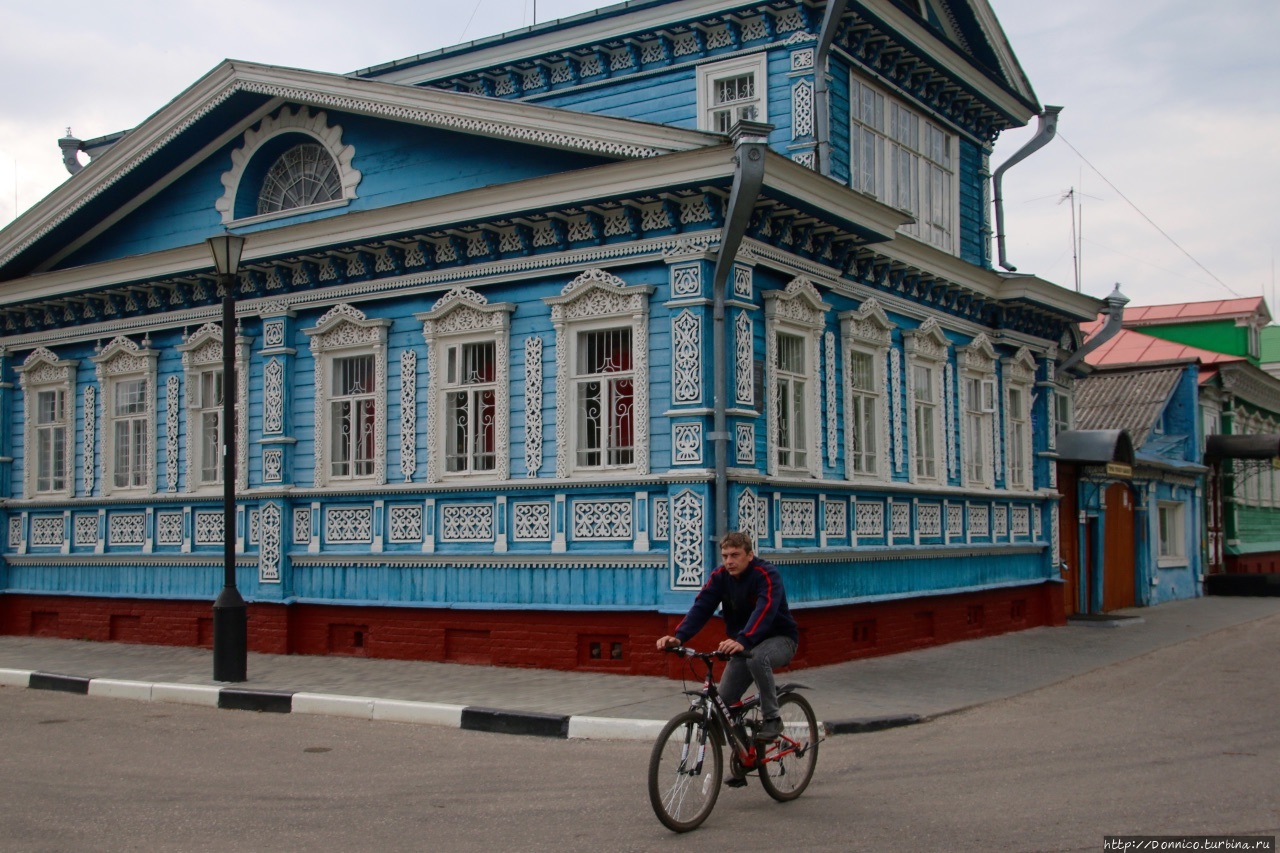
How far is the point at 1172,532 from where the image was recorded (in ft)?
91.7

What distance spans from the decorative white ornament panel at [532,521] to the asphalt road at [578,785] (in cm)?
351

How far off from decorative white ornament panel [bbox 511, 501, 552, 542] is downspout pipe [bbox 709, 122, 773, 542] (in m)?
2.16

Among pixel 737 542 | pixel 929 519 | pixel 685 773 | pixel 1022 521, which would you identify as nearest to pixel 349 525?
pixel 929 519

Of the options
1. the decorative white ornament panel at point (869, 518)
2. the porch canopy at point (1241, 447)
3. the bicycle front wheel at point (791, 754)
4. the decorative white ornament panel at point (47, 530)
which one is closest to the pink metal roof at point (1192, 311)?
the porch canopy at point (1241, 447)

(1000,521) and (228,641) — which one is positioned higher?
(1000,521)

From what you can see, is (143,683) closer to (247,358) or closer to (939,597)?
(247,358)

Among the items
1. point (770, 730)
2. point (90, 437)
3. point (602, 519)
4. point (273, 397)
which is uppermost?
point (273, 397)

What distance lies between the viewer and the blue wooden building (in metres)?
13.6

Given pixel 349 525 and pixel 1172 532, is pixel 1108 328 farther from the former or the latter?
pixel 349 525

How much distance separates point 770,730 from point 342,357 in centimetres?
997

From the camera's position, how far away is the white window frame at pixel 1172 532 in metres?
27.1

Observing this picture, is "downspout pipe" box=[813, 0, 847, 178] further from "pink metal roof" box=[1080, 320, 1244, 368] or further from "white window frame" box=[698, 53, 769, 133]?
"pink metal roof" box=[1080, 320, 1244, 368]

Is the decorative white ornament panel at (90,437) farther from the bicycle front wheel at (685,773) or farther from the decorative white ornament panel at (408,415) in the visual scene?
the bicycle front wheel at (685,773)

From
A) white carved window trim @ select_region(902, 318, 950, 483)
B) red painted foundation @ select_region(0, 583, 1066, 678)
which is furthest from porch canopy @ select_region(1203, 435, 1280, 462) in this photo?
white carved window trim @ select_region(902, 318, 950, 483)
